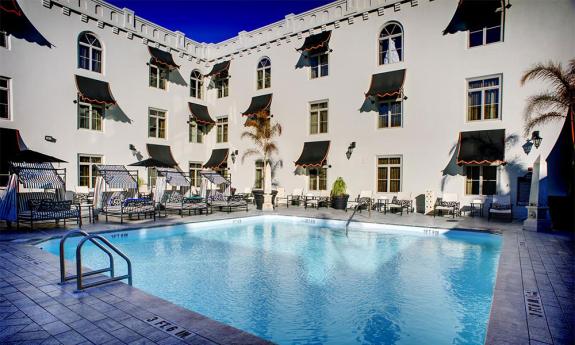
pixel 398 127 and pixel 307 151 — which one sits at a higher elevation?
pixel 398 127

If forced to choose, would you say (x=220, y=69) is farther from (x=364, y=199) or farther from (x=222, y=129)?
(x=364, y=199)

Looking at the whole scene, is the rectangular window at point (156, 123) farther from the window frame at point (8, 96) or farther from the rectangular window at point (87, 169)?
the window frame at point (8, 96)

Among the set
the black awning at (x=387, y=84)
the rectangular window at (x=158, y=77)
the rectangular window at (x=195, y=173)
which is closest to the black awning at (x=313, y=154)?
the black awning at (x=387, y=84)

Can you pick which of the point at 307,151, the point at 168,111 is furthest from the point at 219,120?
the point at 307,151

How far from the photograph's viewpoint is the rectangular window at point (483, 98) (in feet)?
44.2

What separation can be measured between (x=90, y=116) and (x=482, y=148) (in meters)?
18.6

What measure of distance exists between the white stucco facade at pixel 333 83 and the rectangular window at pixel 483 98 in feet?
0.87

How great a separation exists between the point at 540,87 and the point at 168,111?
A: 735 inches

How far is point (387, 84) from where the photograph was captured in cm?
1527

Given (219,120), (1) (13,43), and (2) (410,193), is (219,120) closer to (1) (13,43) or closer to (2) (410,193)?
(1) (13,43)

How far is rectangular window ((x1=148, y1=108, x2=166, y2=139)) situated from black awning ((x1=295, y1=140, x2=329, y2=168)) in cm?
866

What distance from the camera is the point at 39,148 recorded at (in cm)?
1461

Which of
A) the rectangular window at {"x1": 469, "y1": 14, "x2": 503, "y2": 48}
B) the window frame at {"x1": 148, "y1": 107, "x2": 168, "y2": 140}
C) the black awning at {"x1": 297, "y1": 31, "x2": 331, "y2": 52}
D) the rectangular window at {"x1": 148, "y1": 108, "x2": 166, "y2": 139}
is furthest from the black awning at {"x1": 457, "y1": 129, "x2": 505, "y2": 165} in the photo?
the rectangular window at {"x1": 148, "y1": 108, "x2": 166, "y2": 139}

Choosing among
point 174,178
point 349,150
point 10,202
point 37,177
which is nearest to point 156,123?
point 174,178
